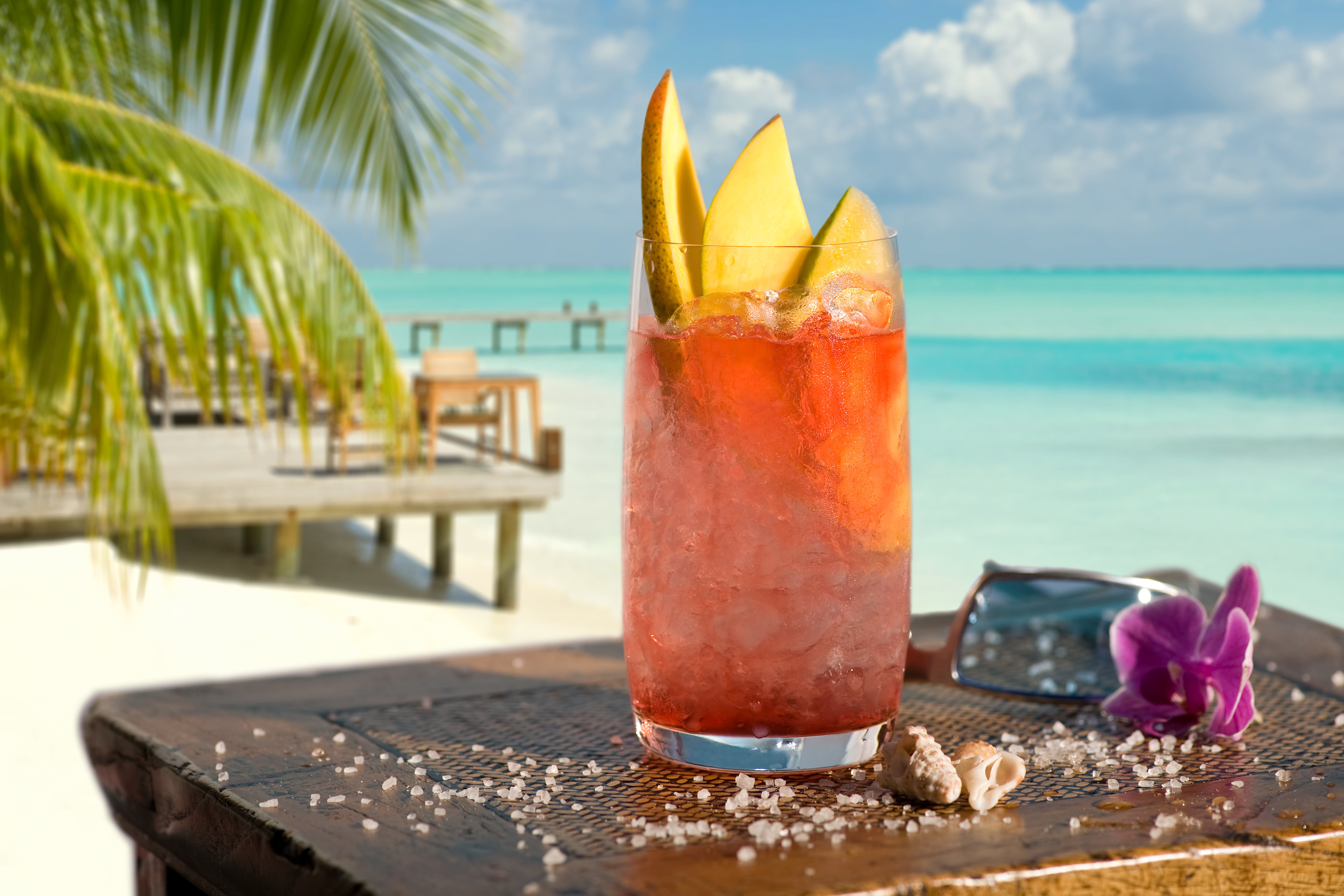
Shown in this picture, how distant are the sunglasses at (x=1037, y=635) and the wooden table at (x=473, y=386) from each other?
7.93 meters

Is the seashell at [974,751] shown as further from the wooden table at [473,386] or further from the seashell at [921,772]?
the wooden table at [473,386]

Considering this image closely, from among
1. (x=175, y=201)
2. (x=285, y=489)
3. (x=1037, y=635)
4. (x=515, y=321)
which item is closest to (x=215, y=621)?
(x=285, y=489)

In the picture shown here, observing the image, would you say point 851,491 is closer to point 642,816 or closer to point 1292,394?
point 642,816

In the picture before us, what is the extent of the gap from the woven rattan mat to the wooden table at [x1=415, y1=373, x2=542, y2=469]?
8191 millimetres

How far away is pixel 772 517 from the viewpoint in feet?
2.38

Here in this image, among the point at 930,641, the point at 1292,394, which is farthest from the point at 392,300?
the point at 930,641

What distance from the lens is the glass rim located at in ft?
2.39

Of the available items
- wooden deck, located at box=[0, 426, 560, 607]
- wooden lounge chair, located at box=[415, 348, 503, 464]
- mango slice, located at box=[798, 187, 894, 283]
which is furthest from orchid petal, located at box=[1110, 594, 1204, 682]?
wooden lounge chair, located at box=[415, 348, 503, 464]

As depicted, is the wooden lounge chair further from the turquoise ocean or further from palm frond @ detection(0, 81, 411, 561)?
palm frond @ detection(0, 81, 411, 561)

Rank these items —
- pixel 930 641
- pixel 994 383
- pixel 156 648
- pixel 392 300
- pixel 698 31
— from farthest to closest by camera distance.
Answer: pixel 392 300 → pixel 698 31 → pixel 994 383 → pixel 156 648 → pixel 930 641

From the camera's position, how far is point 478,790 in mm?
687

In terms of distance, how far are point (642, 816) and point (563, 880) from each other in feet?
0.35

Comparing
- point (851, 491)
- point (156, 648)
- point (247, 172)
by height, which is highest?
point (247, 172)

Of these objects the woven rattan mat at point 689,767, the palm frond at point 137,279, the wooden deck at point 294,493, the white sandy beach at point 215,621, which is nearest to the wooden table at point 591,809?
the woven rattan mat at point 689,767
